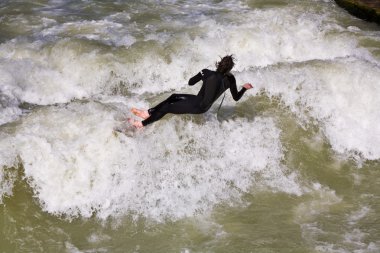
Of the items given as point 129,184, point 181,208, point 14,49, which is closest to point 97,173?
point 129,184

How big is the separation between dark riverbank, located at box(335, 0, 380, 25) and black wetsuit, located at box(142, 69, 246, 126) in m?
6.22

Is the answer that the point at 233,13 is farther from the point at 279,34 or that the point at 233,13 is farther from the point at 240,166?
the point at 240,166

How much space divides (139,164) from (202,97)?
3.93 ft

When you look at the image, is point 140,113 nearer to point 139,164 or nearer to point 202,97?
point 139,164

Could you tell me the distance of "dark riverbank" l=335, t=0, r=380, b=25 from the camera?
10.5 metres

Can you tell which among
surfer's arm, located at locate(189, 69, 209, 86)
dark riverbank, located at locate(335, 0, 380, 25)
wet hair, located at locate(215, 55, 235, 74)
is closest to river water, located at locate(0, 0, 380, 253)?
surfer's arm, located at locate(189, 69, 209, 86)

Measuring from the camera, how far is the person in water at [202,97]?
562cm

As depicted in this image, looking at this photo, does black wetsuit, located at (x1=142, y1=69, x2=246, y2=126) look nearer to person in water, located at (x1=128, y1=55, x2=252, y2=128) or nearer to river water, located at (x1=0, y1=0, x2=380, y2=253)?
person in water, located at (x1=128, y1=55, x2=252, y2=128)

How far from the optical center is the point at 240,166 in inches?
235

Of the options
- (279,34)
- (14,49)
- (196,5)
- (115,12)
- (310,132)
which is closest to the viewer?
(310,132)

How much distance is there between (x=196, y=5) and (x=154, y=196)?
286 inches

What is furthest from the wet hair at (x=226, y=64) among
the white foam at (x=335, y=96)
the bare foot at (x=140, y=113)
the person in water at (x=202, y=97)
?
the white foam at (x=335, y=96)

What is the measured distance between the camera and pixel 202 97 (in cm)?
588

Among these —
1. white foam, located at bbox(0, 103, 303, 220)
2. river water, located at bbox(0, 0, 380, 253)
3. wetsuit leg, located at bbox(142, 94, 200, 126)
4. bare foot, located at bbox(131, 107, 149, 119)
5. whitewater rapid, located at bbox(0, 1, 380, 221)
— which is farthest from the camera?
bare foot, located at bbox(131, 107, 149, 119)
